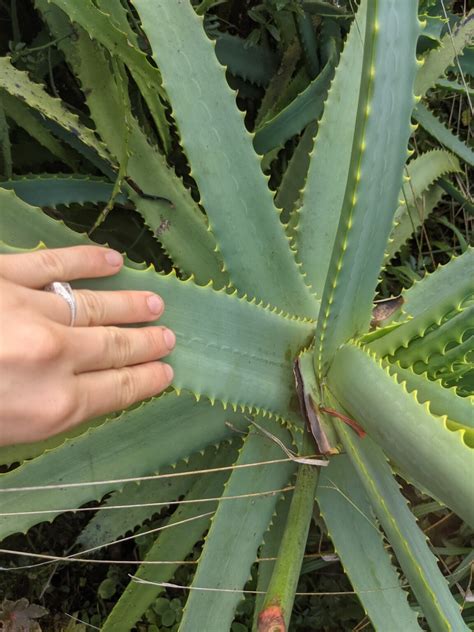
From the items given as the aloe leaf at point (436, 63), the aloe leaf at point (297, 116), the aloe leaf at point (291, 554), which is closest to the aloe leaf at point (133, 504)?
the aloe leaf at point (291, 554)

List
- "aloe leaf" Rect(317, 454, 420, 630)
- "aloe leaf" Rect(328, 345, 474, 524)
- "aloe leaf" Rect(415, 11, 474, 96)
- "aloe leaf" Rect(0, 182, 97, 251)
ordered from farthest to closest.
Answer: "aloe leaf" Rect(415, 11, 474, 96) < "aloe leaf" Rect(317, 454, 420, 630) < "aloe leaf" Rect(0, 182, 97, 251) < "aloe leaf" Rect(328, 345, 474, 524)

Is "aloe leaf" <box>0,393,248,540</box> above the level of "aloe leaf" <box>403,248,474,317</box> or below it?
below

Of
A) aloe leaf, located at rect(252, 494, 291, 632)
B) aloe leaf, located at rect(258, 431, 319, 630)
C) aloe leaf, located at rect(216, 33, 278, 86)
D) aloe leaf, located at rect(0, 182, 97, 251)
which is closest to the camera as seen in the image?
aloe leaf, located at rect(258, 431, 319, 630)

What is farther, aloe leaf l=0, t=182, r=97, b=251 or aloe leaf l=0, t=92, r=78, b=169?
aloe leaf l=0, t=92, r=78, b=169

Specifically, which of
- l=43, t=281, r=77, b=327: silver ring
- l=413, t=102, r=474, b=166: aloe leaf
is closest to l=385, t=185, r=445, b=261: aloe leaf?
l=413, t=102, r=474, b=166: aloe leaf

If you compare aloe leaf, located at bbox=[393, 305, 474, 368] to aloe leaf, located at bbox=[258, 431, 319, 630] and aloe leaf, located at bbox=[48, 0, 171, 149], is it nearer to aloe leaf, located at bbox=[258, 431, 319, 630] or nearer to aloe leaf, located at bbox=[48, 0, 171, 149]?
aloe leaf, located at bbox=[258, 431, 319, 630]
